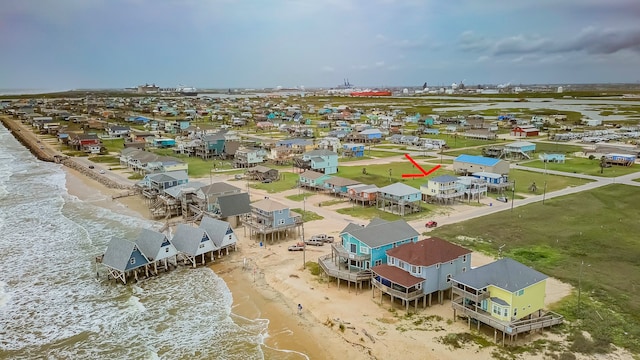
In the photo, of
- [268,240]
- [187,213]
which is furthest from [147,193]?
[268,240]

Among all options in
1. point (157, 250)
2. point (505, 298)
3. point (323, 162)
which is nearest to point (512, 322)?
point (505, 298)

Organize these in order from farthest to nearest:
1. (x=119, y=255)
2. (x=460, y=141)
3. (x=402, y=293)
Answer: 1. (x=460, y=141)
2. (x=119, y=255)
3. (x=402, y=293)

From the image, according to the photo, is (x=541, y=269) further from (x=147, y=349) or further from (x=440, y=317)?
(x=147, y=349)

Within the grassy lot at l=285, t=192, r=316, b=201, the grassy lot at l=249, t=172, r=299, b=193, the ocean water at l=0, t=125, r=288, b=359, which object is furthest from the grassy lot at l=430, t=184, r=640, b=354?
the grassy lot at l=249, t=172, r=299, b=193

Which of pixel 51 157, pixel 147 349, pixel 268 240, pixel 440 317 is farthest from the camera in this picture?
pixel 51 157

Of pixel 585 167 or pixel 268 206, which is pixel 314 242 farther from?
pixel 585 167

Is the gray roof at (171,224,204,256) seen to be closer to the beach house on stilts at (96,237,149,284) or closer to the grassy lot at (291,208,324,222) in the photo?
the beach house on stilts at (96,237,149,284)
